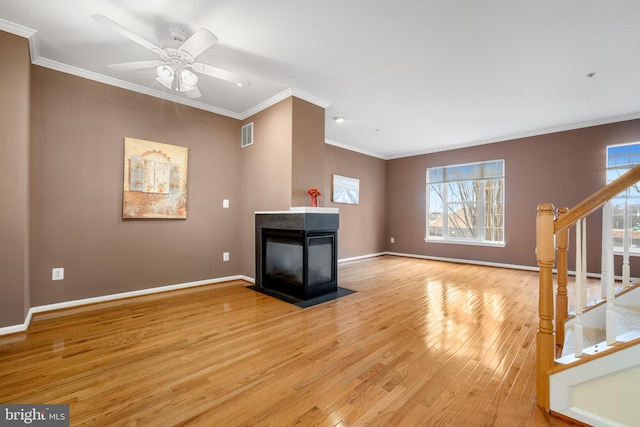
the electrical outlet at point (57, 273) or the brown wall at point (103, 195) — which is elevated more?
the brown wall at point (103, 195)

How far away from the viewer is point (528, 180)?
507 cm

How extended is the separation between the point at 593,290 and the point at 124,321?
223 inches

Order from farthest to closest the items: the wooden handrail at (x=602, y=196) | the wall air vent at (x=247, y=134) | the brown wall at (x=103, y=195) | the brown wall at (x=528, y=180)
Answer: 1. the brown wall at (x=528, y=180)
2. the wall air vent at (x=247, y=134)
3. the brown wall at (x=103, y=195)
4. the wooden handrail at (x=602, y=196)

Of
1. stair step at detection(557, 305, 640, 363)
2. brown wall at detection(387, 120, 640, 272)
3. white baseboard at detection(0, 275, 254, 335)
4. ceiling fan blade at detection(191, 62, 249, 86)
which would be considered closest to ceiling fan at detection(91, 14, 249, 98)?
ceiling fan blade at detection(191, 62, 249, 86)

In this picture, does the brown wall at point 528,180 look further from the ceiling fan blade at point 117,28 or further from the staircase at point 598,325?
the ceiling fan blade at point 117,28

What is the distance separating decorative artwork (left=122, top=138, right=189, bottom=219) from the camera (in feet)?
10.7

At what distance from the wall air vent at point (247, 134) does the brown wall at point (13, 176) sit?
7.56 feet

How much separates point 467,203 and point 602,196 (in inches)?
196

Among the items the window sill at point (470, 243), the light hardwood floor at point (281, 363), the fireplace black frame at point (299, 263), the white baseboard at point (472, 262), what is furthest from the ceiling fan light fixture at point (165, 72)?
the white baseboard at point (472, 262)

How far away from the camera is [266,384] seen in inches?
63.1

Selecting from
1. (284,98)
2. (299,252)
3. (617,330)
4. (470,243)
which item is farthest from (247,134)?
(470,243)

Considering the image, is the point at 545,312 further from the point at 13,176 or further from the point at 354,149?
the point at 354,149

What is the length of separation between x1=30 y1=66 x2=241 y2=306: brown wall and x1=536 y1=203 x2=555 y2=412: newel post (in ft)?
12.3

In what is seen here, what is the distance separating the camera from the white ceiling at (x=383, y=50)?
6.89 feet
